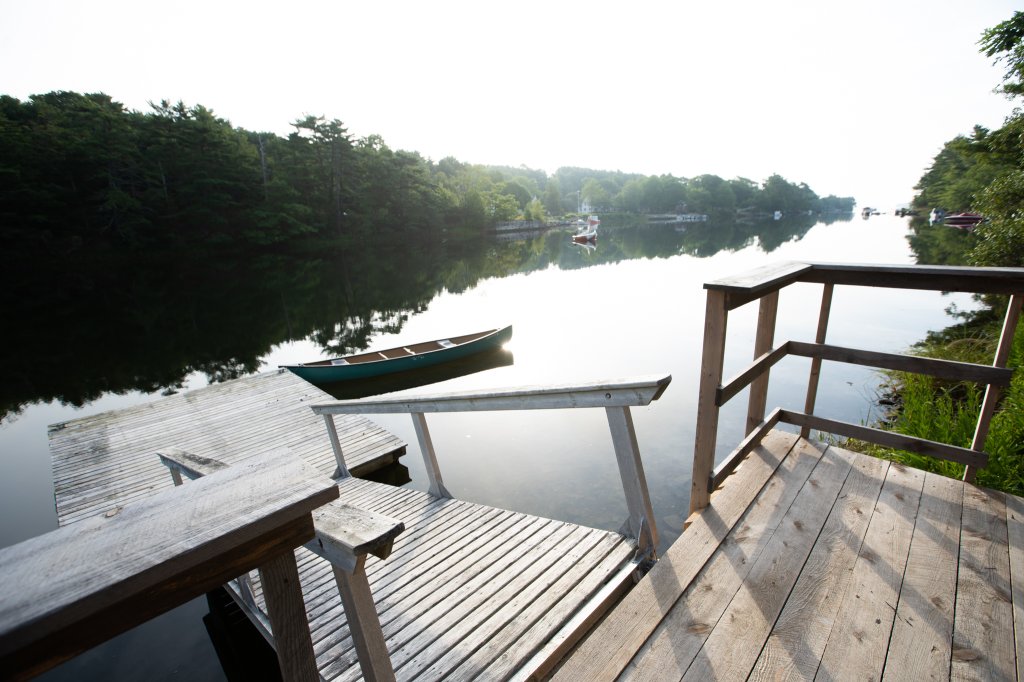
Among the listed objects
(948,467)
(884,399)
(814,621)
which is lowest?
(884,399)

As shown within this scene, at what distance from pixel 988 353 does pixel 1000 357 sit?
262 inches

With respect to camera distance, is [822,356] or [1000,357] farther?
[822,356]

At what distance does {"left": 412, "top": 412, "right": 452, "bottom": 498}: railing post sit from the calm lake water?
687mm

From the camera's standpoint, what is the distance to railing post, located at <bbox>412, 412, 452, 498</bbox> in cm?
375

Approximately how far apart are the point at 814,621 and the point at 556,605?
1119 millimetres

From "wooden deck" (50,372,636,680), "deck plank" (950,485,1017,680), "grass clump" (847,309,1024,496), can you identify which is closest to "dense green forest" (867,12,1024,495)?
"grass clump" (847,309,1024,496)

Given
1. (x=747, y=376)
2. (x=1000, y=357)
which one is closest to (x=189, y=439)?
(x=747, y=376)

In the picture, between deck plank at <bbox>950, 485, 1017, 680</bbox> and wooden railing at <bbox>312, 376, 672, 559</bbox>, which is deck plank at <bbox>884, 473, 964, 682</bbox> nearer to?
deck plank at <bbox>950, 485, 1017, 680</bbox>

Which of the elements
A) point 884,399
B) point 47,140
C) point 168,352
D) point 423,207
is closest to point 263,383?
point 168,352

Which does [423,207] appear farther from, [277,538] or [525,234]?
[277,538]

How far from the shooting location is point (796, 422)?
3.29 metres

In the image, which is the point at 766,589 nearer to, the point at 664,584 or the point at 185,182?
the point at 664,584

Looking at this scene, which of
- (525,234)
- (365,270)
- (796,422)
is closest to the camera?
(796,422)

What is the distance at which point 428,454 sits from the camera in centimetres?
390
